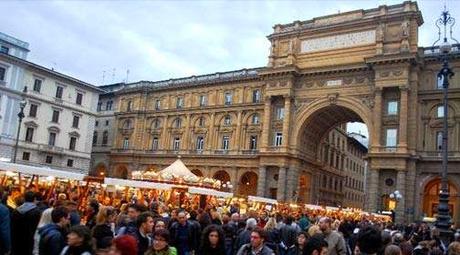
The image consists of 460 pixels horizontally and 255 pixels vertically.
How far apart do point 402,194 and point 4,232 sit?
3751 centimetres

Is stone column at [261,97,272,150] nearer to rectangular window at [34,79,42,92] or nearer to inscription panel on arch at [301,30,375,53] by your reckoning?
inscription panel on arch at [301,30,375,53]

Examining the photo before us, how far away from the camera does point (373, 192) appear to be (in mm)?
41906

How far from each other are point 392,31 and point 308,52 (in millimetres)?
8536

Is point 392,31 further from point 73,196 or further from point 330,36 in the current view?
point 73,196

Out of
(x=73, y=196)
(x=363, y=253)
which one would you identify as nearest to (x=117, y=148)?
(x=73, y=196)

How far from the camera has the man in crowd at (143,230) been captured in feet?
26.0

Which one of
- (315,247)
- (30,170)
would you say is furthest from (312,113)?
(315,247)

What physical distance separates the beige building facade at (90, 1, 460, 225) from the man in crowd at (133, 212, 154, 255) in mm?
35979

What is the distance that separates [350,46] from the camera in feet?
152

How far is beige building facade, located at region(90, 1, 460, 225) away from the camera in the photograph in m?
41.8

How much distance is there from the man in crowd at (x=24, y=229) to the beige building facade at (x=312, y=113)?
3643 centimetres

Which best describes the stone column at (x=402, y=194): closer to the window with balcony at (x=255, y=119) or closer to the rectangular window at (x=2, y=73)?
the window with balcony at (x=255, y=119)

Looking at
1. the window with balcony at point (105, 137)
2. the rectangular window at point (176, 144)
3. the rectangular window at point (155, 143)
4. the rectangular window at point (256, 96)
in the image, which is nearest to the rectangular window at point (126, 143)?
the window with balcony at point (105, 137)

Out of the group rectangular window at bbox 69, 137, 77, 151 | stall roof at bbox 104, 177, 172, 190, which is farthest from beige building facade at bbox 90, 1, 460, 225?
stall roof at bbox 104, 177, 172, 190
